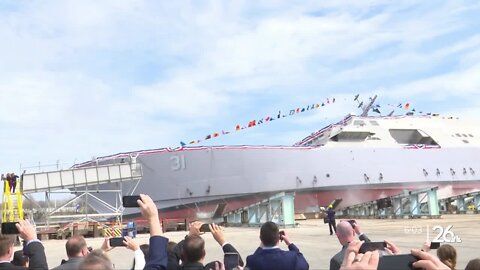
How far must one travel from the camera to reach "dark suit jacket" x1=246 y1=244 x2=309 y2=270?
3.83m

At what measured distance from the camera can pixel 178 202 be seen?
36.7 metres

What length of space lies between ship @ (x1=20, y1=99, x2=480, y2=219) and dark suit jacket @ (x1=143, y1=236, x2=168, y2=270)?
30.6 m

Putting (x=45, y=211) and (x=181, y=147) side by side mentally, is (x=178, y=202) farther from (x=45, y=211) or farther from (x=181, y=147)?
(x=45, y=211)

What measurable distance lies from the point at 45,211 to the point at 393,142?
1228 inches

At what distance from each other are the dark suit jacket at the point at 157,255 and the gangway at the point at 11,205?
87.5 feet

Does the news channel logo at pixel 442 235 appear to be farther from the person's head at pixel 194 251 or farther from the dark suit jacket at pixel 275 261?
the person's head at pixel 194 251

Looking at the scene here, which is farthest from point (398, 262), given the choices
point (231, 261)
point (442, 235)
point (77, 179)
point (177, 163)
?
point (177, 163)

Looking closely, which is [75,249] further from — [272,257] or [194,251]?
[272,257]

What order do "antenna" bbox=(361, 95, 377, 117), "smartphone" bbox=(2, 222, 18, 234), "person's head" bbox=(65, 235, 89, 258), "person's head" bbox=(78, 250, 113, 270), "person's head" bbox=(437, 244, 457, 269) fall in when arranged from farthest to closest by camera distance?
"antenna" bbox=(361, 95, 377, 117) < "smartphone" bbox=(2, 222, 18, 234) < "person's head" bbox=(65, 235, 89, 258) < "person's head" bbox=(437, 244, 457, 269) < "person's head" bbox=(78, 250, 113, 270)

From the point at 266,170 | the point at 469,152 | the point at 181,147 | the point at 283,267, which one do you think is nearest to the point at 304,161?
the point at 266,170

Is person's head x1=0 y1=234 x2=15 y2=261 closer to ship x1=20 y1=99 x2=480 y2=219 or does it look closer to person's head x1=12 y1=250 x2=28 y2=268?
person's head x1=12 y1=250 x2=28 y2=268

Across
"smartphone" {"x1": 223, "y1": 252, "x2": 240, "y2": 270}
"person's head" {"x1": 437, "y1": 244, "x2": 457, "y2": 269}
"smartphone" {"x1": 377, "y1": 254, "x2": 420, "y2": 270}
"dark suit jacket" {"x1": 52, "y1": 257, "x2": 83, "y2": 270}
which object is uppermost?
"smartphone" {"x1": 377, "y1": 254, "x2": 420, "y2": 270}

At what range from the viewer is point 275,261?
151 inches

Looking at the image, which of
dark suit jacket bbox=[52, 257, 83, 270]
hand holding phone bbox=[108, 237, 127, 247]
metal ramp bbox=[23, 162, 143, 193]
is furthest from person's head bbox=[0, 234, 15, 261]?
metal ramp bbox=[23, 162, 143, 193]
